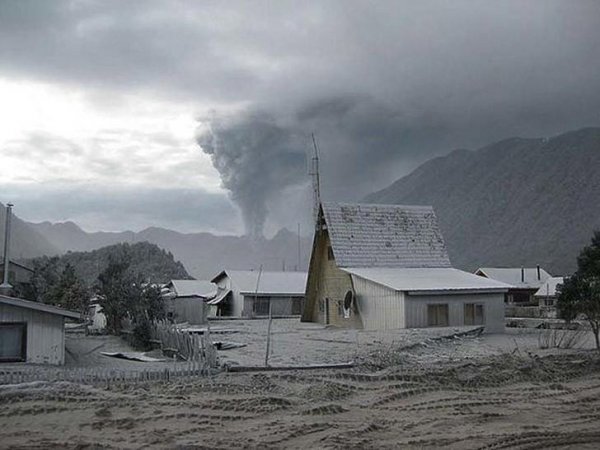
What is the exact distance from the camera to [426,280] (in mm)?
32000

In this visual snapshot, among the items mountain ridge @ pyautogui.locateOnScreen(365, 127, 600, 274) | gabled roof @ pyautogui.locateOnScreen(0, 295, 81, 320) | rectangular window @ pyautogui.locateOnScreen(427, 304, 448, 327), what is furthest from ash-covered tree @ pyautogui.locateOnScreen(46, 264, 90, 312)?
mountain ridge @ pyautogui.locateOnScreen(365, 127, 600, 274)

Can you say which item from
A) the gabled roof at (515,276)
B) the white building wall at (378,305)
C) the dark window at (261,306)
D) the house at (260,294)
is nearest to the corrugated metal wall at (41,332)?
the white building wall at (378,305)

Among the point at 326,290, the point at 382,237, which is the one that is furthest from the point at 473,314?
the point at 326,290

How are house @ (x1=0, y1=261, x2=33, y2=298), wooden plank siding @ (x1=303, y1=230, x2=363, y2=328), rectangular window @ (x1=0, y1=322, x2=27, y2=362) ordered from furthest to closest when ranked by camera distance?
house @ (x1=0, y1=261, x2=33, y2=298), wooden plank siding @ (x1=303, y1=230, x2=363, y2=328), rectangular window @ (x1=0, y1=322, x2=27, y2=362)

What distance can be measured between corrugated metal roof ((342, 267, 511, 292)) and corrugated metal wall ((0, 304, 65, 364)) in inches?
576

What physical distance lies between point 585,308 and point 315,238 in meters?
19.9

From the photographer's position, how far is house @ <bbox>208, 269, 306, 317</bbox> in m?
54.4

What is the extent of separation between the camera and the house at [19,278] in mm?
40781

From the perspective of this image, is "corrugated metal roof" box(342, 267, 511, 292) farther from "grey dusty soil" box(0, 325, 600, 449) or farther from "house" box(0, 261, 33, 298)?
"house" box(0, 261, 33, 298)

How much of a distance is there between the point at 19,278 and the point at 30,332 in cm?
3250

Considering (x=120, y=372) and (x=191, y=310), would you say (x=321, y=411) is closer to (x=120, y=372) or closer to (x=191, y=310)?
(x=120, y=372)

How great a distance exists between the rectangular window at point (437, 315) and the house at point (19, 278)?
24.0m

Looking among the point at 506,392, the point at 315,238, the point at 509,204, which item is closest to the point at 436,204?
the point at 509,204

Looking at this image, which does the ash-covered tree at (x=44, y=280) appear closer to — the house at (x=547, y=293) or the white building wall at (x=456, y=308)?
the white building wall at (x=456, y=308)
